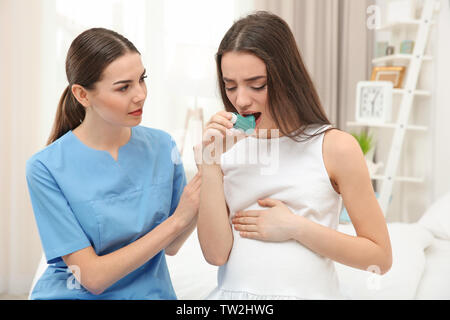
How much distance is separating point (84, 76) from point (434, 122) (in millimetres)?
2411

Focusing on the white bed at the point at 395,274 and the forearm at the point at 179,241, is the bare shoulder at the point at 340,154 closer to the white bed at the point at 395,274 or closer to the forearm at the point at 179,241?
the forearm at the point at 179,241

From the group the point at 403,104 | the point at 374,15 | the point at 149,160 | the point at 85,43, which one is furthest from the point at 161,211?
the point at 374,15

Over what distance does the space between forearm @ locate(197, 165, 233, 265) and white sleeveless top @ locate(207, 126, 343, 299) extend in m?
0.03

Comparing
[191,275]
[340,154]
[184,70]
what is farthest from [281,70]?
[184,70]

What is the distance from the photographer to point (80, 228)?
43.4 inches

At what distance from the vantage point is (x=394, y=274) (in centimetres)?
152

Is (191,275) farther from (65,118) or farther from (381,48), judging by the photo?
(381,48)

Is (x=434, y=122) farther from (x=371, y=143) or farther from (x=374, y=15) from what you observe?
(x=374, y=15)

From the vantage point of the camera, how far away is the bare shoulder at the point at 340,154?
0.96 m

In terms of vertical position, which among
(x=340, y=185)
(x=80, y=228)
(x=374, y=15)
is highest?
(x=374, y=15)

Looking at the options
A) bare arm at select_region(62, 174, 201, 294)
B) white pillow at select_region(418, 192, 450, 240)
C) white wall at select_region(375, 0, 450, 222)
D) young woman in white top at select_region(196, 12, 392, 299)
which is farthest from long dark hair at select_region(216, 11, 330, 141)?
white wall at select_region(375, 0, 450, 222)

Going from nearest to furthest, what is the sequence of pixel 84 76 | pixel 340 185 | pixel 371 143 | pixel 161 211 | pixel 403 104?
pixel 340 185
pixel 84 76
pixel 161 211
pixel 403 104
pixel 371 143

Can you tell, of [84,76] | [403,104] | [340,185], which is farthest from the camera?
[403,104]
